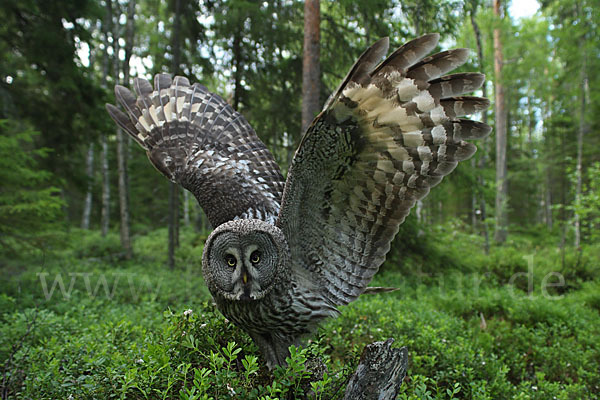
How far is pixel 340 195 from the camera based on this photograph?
8.06 ft

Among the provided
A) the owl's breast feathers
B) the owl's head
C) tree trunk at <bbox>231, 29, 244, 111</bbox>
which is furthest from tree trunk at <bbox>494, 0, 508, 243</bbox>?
the owl's head

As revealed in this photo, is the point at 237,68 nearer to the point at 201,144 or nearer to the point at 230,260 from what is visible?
the point at 201,144

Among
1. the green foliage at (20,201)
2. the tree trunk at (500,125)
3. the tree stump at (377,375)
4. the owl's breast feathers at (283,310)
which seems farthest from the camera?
the tree trunk at (500,125)

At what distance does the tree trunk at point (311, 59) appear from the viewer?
21.5ft

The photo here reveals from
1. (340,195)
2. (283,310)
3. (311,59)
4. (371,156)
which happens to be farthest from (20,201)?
(371,156)

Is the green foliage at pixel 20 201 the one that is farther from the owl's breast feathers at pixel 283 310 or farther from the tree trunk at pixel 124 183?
the tree trunk at pixel 124 183

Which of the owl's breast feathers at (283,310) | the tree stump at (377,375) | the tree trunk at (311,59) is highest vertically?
the tree trunk at (311,59)

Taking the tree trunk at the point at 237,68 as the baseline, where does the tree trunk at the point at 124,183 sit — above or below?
below

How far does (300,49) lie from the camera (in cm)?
898

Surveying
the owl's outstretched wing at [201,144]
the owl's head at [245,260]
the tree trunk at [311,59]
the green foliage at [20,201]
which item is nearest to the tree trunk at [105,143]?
the green foliage at [20,201]

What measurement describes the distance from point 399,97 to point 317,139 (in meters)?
0.50

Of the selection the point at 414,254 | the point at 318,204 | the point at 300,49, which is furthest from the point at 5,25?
the point at 414,254

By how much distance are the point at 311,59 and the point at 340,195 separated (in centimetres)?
488

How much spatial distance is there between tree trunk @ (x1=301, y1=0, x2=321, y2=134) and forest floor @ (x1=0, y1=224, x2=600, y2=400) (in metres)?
3.50
